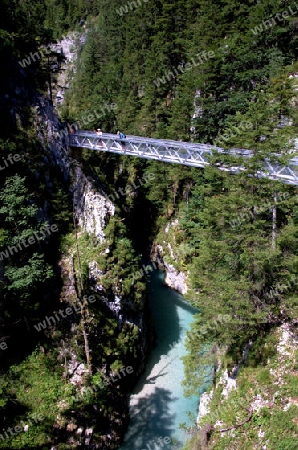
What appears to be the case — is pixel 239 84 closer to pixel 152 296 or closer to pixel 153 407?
pixel 152 296

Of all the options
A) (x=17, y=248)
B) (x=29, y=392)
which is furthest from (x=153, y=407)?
(x=17, y=248)

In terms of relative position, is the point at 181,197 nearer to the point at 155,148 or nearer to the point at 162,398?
the point at 155,148

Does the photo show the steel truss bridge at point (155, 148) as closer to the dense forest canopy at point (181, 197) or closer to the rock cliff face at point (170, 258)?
the dense forest canopy at point (181, 197)

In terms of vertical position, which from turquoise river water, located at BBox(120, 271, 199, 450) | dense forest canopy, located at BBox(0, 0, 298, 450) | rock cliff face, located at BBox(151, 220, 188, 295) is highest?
dense forest canopy, located at BBox(0, 0, 298, 450)

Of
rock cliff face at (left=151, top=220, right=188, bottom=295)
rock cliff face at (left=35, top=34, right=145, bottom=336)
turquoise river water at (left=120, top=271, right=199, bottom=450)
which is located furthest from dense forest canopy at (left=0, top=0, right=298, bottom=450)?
turquoise river water at (left=120, top=271, right=199, bottom=450)

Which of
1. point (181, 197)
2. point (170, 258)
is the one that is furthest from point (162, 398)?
point (181, 197)

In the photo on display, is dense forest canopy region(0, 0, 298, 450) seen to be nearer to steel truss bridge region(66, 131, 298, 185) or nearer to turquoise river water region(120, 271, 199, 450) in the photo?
steel truss bridge region(66, 131, 298, 185)

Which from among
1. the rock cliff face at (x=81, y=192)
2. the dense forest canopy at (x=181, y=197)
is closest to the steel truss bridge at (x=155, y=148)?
the dense forest canopy at (x=181, y=197)
